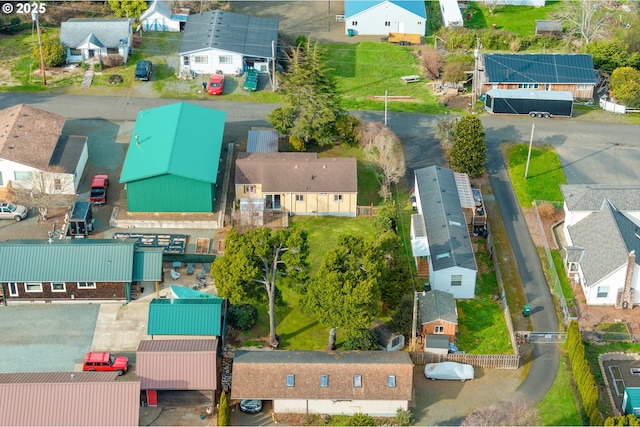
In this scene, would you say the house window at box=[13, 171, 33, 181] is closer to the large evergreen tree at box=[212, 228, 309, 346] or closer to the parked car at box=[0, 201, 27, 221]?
the parked car at box=[0, 201, 27, 221]

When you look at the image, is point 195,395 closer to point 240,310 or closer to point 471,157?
point 240,310

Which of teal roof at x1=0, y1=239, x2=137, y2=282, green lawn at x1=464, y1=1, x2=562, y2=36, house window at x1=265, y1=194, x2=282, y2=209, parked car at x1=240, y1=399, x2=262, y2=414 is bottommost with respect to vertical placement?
green lawn at x1=464, y1=1, x2=562, y2=36

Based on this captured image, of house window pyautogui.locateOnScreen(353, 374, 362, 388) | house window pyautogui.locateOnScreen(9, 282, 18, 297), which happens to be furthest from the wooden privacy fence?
house window pyautogui.locateOnScreen(9, 282, 18, 297)

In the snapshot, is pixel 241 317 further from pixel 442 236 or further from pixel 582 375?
pixel 582 375

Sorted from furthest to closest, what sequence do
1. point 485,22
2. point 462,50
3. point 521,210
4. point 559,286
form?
point 485,22 → point 462,50 → point 521,210 → point 559,286

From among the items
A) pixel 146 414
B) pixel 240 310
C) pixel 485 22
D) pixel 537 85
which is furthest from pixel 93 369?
pixel 485 22

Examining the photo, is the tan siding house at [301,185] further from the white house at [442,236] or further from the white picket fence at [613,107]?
the white picket fence at [613,107]
